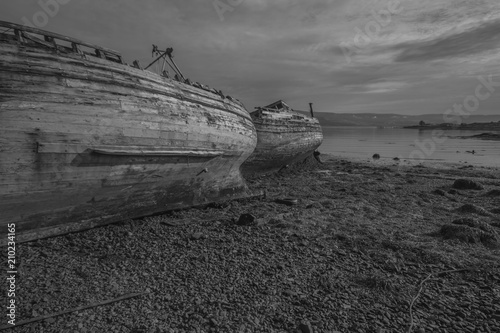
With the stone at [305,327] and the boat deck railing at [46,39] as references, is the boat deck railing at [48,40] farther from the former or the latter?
the stone at [305,327]

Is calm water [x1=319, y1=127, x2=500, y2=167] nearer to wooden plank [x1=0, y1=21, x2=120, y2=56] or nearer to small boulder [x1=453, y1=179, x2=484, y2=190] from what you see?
small boulder [x1=453, y1=179, x2=484, y2=190]

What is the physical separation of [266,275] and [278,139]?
1139 cm

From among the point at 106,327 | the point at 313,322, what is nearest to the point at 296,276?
the point at 313,322

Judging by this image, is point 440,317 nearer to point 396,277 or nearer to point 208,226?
point 396,277

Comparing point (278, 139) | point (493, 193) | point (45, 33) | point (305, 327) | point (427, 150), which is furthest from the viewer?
point (427, 150)

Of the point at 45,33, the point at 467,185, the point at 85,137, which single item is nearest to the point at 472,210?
the point at 467,185

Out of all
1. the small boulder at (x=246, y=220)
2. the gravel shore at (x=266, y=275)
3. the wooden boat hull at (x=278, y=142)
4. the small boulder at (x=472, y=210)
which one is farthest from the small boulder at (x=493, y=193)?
the small boulder at (x=246, y=220)

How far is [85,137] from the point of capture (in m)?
5.79

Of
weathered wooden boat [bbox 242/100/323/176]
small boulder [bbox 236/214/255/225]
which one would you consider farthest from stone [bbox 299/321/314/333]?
weathered wooden boat [bbox 242/100/323/176]

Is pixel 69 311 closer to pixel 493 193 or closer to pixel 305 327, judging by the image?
pixel 305 327

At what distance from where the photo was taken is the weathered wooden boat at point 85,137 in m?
5.17

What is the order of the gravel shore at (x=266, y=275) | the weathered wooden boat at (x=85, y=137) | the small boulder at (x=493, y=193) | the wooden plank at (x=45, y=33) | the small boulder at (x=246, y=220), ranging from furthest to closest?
the small boulder at (x=493, y=193) → the small boulder at (x=246, y=220) → the wooden plank at (x=45, y=33) → the weathered wooden boat at (x=85, y=137) → the gravel shore at (x=266, y=275)

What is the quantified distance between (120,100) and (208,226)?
11.7 feet

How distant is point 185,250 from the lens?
6.20 meters
